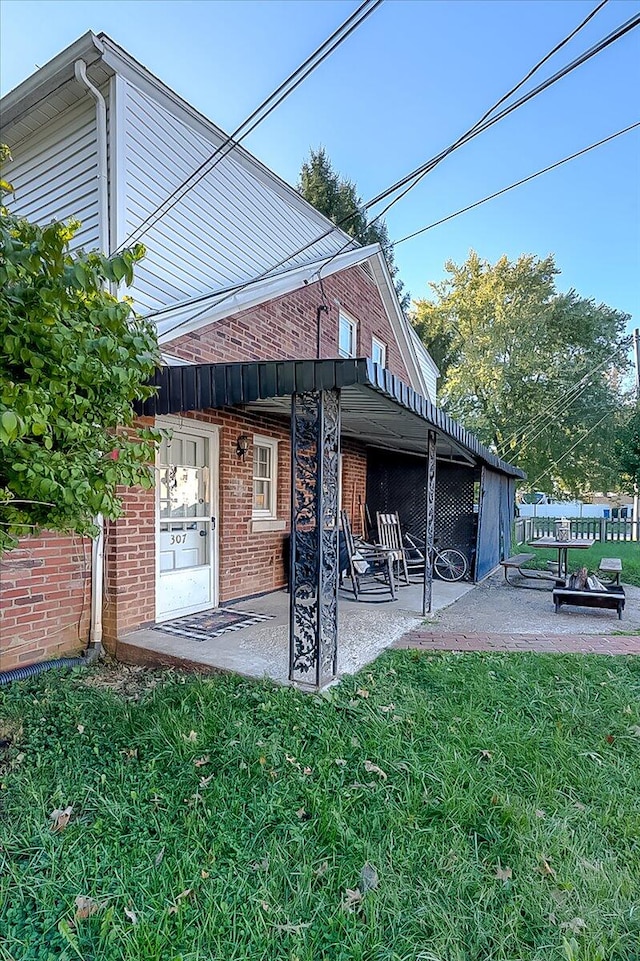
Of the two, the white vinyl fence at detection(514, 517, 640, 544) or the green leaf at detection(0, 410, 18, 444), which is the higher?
the green leaf at detection(0, 410, 18, 444)

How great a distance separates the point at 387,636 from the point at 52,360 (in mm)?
3874

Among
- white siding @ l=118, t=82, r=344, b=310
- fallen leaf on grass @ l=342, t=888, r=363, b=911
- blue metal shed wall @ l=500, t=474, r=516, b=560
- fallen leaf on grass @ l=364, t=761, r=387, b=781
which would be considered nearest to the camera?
fallen leaf on grass @ l=342, t=888, r=363, b=911

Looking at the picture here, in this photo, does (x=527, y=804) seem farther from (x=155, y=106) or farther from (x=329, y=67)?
(x=155, y=106)

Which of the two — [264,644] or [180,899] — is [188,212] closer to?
[264,644]

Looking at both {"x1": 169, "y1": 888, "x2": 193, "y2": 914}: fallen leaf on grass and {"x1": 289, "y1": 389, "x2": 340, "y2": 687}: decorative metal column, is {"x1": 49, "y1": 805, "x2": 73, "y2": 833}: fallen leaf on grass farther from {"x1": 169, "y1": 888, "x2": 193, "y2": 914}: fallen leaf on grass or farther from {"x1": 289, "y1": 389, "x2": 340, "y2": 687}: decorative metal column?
{"x1": 289, "y1": 389, "x2": 340, "y2": 687}: decorative metal column

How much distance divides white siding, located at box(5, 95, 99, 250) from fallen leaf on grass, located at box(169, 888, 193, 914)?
5.07m

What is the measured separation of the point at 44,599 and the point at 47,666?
549mm

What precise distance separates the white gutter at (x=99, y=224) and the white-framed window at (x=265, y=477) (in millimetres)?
2442

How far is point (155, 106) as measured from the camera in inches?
207

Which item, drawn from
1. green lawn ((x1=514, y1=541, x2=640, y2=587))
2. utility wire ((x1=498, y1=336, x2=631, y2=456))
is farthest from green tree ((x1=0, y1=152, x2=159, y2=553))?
utility wire ((x1=498, y1=336, x2=631, y2=456))

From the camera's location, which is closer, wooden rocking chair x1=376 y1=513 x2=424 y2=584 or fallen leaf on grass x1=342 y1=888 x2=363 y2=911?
fallen leaf on grass x1=342 y1=888 x2=363 y2=911

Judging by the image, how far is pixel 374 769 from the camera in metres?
2.72

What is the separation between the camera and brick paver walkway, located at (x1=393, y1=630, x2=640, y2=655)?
450 cm

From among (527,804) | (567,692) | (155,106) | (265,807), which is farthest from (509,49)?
(265,807)
